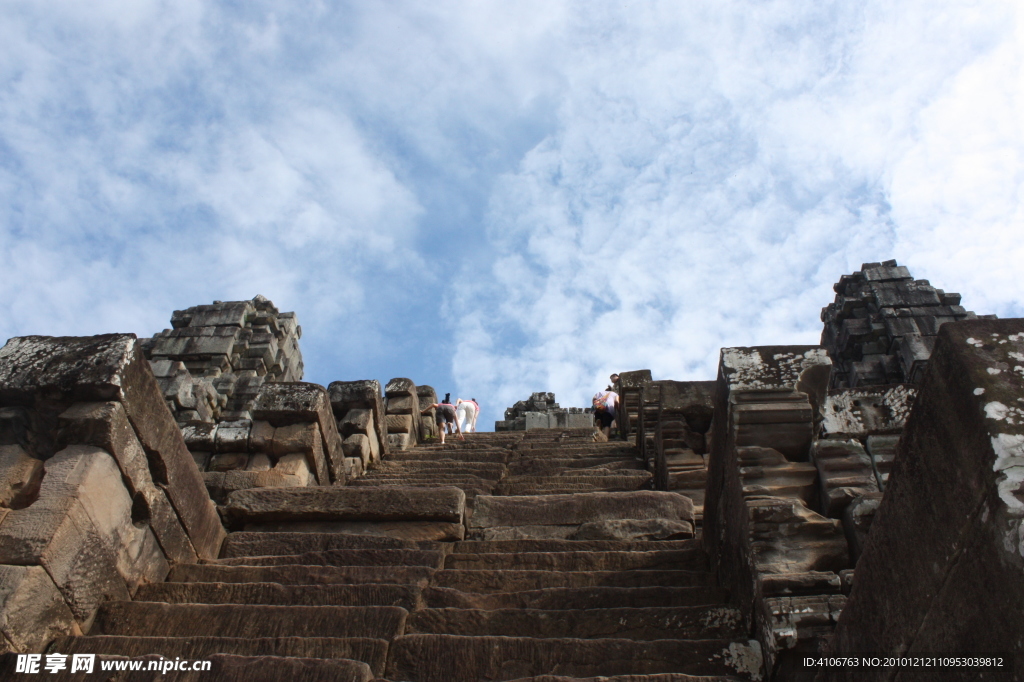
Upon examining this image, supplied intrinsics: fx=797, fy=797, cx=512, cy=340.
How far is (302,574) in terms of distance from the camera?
4.62m

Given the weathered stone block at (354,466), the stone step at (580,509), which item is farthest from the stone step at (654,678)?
the weathered stone block at (354,466)

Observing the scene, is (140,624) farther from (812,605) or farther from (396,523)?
(812,605)

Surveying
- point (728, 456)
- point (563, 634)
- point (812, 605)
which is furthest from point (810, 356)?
point (563, 634)

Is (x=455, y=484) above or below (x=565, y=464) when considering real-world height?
below

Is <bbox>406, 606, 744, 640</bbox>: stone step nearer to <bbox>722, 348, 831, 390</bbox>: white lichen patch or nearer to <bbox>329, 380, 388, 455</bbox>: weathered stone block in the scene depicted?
<bbox>722, 348, 831, 390</bbox>: white lichen patch

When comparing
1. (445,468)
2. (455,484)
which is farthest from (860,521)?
(445,468)

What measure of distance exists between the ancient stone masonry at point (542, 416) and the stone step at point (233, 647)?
1464cm

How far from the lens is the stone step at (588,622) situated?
3.76m

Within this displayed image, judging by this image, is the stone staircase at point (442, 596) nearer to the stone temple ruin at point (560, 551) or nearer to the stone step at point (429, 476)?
the stone temple ruin at point (560, 551)

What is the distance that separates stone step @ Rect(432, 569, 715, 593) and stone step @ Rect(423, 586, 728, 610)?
0.50ft

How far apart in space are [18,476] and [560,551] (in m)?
3.13

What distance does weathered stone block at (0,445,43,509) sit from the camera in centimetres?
434

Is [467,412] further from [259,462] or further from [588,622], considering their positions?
[588,622]

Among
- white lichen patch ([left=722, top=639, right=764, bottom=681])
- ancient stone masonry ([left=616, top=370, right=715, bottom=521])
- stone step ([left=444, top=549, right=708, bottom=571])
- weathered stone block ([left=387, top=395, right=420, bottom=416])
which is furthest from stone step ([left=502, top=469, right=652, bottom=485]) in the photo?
white lichen patch ([left=722, top=639, right=764, bottom=681])
